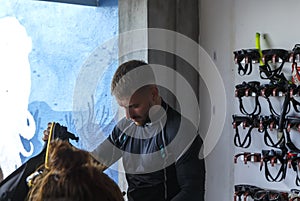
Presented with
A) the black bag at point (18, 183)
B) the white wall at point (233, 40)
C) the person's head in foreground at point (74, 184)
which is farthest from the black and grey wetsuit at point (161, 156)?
the white wall at point (233, 40)

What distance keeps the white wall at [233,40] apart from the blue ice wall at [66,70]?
747 mm

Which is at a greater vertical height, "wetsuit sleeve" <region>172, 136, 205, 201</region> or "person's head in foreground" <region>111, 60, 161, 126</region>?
"person's head in foreground" <region>111, 60, 161, 126</region>

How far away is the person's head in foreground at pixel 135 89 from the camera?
95.8 inches

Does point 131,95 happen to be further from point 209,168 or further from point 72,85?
point 209,168

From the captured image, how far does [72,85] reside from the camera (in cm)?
382

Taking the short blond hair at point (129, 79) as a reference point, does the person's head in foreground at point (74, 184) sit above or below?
below

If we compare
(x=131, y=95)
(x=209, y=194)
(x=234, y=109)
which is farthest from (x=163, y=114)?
(x=209, y=194)

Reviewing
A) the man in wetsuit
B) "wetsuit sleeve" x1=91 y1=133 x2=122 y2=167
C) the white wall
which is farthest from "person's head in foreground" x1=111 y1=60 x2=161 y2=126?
the white wall

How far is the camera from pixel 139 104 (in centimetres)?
251

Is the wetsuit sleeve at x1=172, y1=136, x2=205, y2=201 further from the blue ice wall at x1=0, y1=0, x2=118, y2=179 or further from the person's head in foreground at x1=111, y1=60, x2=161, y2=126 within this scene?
the blue ice wall at x1=0, y1=0, x2=118, y2=179

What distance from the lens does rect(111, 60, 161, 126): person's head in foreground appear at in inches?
95.8

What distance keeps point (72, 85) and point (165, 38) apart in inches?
→ 30.1

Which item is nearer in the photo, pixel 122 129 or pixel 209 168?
pixel 122 129

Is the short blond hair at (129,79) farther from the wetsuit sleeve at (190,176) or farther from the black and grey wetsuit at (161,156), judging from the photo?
the wetsuit sleeve at (190,176)
